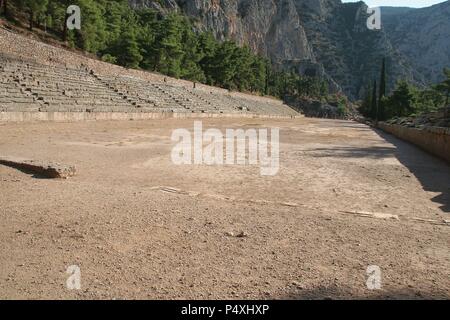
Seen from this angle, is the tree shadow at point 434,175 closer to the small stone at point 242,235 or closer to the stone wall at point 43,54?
the small stone at point 242,235

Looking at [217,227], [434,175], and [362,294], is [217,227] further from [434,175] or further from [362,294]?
[434,175]

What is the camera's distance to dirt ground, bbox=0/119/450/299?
10.8 ft

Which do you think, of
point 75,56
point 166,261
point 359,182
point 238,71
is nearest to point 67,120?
point 75,56

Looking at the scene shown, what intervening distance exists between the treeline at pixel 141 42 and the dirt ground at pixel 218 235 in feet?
125

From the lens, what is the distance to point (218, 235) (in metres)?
4.55

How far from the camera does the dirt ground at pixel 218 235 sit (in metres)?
3.29

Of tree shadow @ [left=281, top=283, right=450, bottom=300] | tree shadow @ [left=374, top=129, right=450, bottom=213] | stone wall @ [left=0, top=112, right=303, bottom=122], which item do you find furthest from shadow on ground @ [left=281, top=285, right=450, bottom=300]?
stone wall @ [left=0, top=112, right=303, bottom=122]

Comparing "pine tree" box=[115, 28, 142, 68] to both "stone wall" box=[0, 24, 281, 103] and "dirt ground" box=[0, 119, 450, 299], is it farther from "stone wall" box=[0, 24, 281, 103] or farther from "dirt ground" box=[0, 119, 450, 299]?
"dirt ground" box=[0, 119, 450, 299]

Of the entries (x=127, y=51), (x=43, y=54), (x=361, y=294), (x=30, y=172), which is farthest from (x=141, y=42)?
(x=361, y=294)

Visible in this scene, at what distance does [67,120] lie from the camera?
21.9 meters

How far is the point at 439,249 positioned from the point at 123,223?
3.97 meters

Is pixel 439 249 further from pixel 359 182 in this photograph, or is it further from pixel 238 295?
pixel 359 182

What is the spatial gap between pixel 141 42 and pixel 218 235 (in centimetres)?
4880

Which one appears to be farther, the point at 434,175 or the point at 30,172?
the point at 434,175
